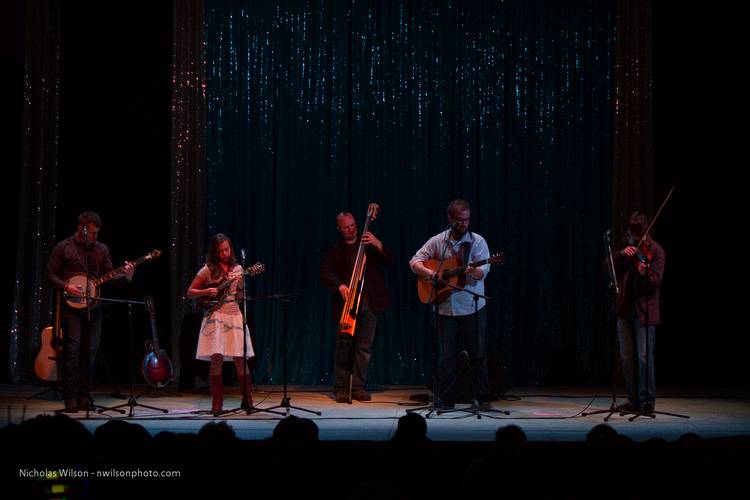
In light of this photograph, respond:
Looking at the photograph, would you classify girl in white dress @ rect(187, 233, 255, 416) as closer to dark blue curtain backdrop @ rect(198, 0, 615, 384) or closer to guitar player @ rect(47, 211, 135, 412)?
guitar player @ rect(47, 211, 135, 412)

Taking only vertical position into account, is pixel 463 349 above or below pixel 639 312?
below

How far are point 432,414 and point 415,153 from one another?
3673 millimetres

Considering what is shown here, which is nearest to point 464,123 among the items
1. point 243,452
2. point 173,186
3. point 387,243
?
point 387,243

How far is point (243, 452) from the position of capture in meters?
3.14

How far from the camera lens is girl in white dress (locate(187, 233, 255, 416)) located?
736cm

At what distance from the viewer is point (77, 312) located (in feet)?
25.4

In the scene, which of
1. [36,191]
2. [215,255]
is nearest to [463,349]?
[215,255]

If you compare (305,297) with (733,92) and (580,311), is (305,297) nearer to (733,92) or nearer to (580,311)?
(580,311)

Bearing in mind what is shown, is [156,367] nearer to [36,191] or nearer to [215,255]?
[215,255]

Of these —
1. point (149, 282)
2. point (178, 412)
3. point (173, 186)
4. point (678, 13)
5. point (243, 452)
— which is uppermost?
point (678, 13)

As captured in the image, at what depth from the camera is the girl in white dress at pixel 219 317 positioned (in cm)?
736

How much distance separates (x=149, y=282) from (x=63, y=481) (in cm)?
733

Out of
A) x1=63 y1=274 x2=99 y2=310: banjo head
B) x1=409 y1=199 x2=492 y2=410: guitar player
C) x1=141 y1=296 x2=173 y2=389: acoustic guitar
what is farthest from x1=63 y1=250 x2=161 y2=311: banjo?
x1=409 y1=199 x2=492 y2=410: guitar player

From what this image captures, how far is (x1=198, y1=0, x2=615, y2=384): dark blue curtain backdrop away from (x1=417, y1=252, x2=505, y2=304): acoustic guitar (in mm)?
2159
